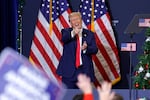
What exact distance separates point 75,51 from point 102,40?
72.2 inches

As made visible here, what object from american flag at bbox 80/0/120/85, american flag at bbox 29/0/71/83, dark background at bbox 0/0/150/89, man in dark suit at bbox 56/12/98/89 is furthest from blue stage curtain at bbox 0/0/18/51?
american flag at bbox 80/0/120/85

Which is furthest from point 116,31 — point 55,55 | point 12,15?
point 12,15

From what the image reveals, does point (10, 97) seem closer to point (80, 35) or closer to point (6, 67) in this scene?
point (6, 67)

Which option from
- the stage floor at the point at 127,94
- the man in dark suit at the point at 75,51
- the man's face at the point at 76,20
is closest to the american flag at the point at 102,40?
the man in dark suit at the point at 75,51

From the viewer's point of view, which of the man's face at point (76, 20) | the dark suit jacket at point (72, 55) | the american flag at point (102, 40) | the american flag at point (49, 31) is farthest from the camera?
the american flag at point (49, 31)

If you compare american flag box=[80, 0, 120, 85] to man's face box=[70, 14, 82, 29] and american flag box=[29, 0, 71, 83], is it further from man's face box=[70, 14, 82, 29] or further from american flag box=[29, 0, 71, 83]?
man's face box=[70, 14, 82, 29]

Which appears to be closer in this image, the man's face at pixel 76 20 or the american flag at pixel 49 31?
the man's face at pixel 76 20

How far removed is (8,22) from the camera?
7.26 metres

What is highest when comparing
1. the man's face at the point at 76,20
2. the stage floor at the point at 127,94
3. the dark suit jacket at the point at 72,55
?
the man's face at the point at 76,20

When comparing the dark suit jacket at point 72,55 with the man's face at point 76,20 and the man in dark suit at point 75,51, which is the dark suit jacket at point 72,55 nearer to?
the man in dark suit at point 75,51

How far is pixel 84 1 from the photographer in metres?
8.30

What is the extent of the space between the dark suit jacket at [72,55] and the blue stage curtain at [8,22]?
118 cm

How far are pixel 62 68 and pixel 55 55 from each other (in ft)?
5.80

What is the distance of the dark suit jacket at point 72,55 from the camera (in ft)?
20.4
